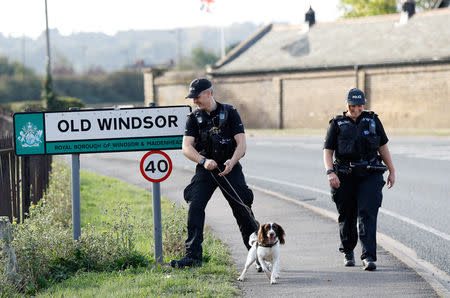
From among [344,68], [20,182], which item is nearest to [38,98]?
[344,68]

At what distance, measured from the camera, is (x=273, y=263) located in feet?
21.8

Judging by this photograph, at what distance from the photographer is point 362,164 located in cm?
721

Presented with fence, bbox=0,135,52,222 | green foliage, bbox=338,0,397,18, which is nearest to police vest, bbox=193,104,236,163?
fence, bbox=0,135,52,222

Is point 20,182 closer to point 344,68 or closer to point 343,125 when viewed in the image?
point 343,125

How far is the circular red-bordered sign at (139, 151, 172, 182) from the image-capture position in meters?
7.34

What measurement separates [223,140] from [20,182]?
4.55 meters

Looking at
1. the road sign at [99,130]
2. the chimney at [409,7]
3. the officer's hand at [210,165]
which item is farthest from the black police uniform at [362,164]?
the chimney at [409,7]

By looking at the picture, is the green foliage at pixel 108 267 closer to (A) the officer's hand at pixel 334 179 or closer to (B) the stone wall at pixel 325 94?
(A) the officer's hand at pixel 334 179

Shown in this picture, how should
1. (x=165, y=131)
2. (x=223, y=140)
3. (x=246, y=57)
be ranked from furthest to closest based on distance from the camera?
(x=246, y=57) → (x=165, y=131) → (x=223, y=140)

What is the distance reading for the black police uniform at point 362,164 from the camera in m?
7.17

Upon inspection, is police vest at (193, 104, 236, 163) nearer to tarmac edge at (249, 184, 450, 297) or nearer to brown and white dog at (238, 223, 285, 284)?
brown and white dog at (238, 223, 285, 284)

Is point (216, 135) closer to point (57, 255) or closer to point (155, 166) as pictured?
point (155, 166)

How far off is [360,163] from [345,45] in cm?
3747

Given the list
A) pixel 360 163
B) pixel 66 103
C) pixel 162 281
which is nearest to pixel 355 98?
pixel 360 163
